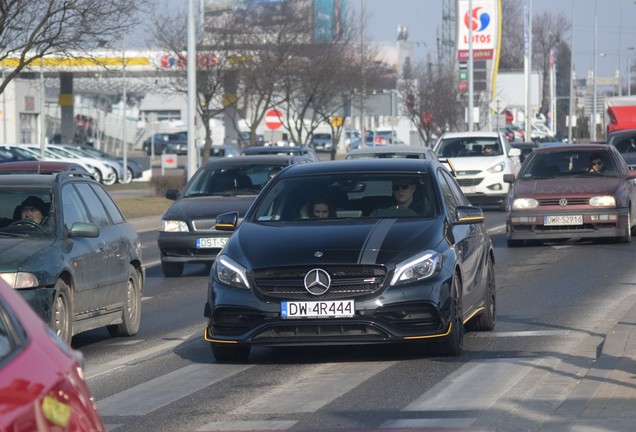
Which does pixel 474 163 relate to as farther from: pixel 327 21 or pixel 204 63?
pixel 327 21

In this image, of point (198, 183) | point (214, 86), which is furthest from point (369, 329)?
point (214, 86)

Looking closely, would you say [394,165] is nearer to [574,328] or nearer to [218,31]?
[574,328]

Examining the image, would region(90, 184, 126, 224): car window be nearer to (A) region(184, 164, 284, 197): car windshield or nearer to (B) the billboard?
(A) region(184, 164, 284, 197): car windshield

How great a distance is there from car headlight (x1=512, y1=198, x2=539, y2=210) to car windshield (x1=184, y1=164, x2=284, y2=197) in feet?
12.8

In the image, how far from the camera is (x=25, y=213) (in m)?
11.4

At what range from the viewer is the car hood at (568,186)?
21.2 metres

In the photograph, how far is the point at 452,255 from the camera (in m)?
10.2

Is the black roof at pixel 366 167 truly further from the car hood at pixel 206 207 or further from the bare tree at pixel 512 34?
the bare tree at pixel 512 34

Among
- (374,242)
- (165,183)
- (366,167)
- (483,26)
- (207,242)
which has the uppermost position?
(483,26)

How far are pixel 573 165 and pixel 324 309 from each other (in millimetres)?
13294

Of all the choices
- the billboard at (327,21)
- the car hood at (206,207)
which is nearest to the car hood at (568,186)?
the car hood at (206,207)

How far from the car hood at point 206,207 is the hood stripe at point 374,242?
7.99m

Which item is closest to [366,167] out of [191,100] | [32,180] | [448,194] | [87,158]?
[448,194]

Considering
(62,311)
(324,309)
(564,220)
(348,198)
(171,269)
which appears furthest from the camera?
(564,220)
